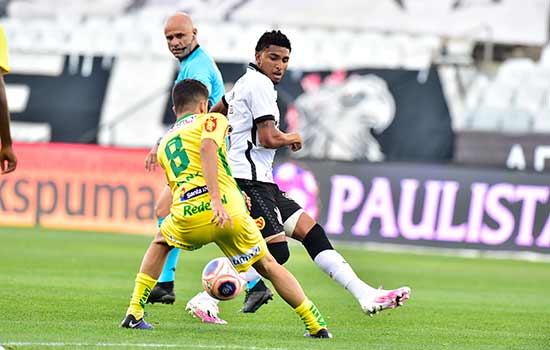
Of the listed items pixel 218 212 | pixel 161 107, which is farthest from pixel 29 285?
pixel 161 107

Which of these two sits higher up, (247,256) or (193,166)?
(193,166)

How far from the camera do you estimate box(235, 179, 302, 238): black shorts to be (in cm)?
767

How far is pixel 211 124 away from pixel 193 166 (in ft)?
0.93

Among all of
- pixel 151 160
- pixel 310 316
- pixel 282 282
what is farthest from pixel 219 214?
pixel 151 160

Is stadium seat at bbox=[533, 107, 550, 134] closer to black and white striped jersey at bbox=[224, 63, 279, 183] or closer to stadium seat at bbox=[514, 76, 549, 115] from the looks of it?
stadium seat at bbox=[514, 76, 549, 115]

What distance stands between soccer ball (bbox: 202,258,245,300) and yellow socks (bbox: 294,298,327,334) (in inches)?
32.3

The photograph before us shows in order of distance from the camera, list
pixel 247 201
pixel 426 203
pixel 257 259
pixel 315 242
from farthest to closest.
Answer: pixel 426 203, pixel 315 242, pixel 247 201, pixel 257 259

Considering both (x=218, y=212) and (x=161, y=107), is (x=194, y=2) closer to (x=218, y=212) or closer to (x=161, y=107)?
(x=161, y=107)

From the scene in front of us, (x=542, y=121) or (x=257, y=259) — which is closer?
(x=257, y=259)

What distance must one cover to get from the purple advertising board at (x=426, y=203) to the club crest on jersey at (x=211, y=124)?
11607mm

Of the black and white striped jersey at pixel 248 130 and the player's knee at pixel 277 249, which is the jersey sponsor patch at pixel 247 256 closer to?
the player's knee at pixel 277 249

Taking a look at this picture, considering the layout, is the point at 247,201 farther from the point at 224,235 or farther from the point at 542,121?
the point at 542,121

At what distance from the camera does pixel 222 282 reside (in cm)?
787

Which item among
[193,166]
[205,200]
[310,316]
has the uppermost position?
[193,166]
